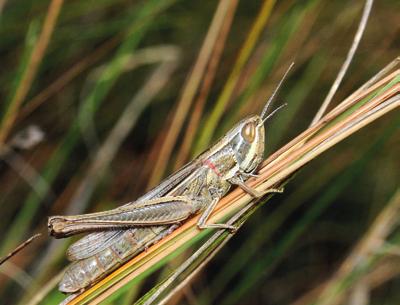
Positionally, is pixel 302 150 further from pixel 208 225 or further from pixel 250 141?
pixel 250 141

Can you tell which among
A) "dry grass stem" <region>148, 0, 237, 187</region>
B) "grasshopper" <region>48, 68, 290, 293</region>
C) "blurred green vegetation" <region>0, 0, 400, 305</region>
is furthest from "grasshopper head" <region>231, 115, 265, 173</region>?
"dry grass stem" <region>148, 0, 237, 187</region>

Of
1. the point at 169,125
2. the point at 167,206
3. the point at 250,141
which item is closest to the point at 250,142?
the point at 250,141

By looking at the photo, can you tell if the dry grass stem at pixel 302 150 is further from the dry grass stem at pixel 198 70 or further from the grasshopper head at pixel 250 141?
the dry grass stem at pixel 198 70

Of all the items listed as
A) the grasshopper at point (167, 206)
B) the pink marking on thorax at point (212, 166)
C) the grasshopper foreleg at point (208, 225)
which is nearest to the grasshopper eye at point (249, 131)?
the grasshopper at point (167, 206)

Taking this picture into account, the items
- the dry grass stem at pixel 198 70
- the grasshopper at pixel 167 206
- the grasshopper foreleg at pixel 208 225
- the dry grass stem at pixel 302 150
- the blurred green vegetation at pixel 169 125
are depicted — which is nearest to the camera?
the dry grass stem at pixel 302 150

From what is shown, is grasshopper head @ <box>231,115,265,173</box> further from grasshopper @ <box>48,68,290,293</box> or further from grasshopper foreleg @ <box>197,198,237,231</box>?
grasshopper foreleg @ <box>197,198,237,231</box>
